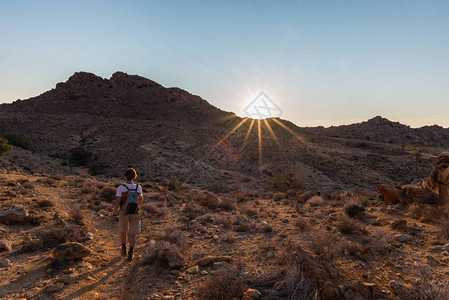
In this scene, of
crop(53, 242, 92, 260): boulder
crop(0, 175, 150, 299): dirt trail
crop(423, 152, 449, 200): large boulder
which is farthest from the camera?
crop(423, 152, 449, 200): large boulder

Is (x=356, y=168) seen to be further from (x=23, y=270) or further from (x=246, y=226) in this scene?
(x=23, y=270)

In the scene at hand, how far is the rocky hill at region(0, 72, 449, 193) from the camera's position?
95.9 feet

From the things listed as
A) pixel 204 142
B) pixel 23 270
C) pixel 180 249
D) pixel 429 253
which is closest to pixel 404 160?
pixel 204 142

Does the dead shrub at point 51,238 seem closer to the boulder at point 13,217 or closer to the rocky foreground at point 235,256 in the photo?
the rocky foreground at point 235,256

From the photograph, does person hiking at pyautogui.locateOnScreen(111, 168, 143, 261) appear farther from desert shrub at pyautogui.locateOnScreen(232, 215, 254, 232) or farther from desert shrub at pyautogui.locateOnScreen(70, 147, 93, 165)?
desert shrub at pyautogui.locateOnScreen(70, 147, 93, 165)

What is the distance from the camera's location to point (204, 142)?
129ft

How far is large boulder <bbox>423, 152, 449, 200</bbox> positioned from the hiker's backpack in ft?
31.6

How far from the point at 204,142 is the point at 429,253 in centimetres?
3513

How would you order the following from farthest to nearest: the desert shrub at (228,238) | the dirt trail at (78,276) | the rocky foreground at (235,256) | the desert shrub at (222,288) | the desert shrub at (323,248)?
the desert shrub at (228,238) → the desert shrub at (323,248) → the dirt trail at (78,276) → the rocky foreground at (235,256) → the desert shrub at (222,288)

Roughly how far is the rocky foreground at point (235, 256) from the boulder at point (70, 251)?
19 millimetres

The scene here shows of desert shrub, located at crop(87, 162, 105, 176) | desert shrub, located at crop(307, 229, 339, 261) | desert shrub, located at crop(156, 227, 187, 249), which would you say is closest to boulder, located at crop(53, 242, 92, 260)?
desert shrub, located at crop(156, 227, 187, 249)

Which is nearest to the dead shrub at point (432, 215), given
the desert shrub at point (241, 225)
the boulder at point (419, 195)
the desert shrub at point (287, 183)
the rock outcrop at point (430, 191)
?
the rock outcrop at point (430, 191)

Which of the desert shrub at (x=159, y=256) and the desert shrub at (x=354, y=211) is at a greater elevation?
the desert shrub at (x=354, y=211)

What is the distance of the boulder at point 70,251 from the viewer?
469 centimetres
